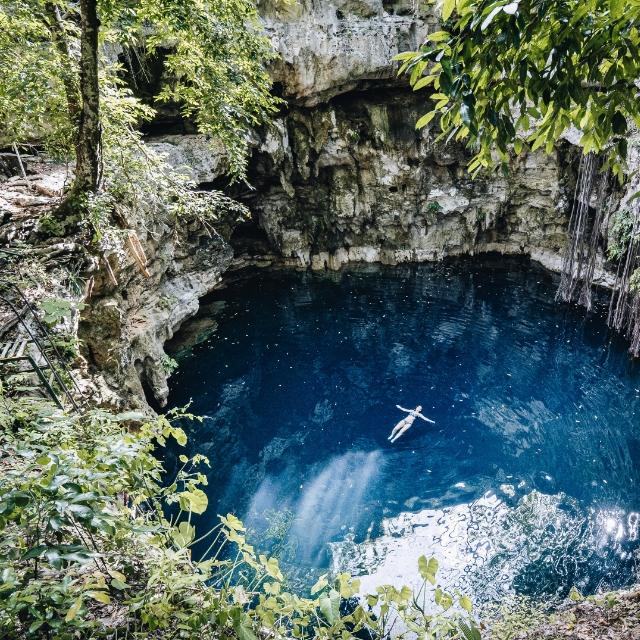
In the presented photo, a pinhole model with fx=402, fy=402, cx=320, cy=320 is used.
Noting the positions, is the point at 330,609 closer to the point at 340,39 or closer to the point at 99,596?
the point at 99,596

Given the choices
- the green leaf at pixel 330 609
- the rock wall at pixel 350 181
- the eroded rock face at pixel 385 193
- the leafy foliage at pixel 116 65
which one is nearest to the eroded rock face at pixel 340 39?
the rock wall at pixel 350 181

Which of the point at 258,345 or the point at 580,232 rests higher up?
the point at 580,232

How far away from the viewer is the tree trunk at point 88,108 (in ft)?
13.1

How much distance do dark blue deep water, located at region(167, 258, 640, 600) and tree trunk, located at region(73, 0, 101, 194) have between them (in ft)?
19.7

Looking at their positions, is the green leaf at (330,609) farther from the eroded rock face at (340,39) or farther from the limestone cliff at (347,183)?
the eroded rock face at (340,39)

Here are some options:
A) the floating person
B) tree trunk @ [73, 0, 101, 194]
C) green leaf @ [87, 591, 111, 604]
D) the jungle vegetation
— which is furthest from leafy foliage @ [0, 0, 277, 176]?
the floating person

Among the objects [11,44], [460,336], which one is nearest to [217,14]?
[11,44]

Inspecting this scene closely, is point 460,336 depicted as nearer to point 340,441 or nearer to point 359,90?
point 340,441

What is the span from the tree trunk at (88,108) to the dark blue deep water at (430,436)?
19.7ft

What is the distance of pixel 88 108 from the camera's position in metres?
4.38

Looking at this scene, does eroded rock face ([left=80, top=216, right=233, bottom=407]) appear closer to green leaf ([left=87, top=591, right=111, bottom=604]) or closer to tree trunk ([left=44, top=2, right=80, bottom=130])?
tree trunk ([left=44, top=2, right=80, bottom=130])

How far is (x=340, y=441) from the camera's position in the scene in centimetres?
937

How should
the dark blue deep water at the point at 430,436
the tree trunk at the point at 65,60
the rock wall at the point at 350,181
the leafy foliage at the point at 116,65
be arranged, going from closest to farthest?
the leafy foliage at the point at 116,65
the tree trunk at the point at 65,60
the dark blue deep water at the point at 430,436
the rock wall at the point at 350,181

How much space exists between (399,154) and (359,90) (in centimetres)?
295
